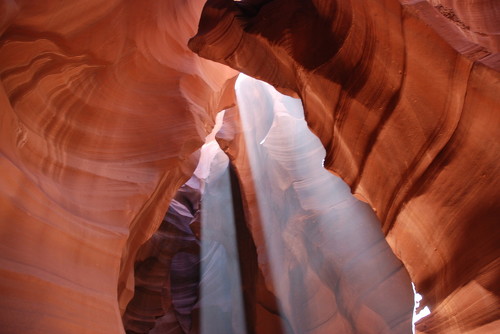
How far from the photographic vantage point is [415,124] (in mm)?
2850

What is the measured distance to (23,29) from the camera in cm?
350

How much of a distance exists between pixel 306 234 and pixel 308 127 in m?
3.78

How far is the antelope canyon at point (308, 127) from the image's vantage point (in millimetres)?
2568

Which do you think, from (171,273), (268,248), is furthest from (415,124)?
(171,273)

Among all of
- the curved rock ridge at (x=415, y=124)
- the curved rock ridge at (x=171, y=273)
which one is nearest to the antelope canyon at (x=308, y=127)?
the curved rock ridge at (x=415, y=124)

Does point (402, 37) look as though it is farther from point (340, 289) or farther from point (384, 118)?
point (340, 289)

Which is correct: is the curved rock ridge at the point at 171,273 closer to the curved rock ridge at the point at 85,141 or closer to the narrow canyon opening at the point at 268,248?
the narrow canyon opening at the point at 268,248

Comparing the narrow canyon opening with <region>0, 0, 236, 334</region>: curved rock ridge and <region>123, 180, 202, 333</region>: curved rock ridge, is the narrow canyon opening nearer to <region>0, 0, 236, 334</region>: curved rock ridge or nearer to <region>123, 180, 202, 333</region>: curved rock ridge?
<region>123, 180, 202, 333</region>: curved rock ridge

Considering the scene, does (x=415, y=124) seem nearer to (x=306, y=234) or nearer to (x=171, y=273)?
(x=306, y=234)

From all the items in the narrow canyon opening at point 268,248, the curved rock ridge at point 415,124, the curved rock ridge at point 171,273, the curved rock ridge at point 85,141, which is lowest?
the curved rock ridge at point 171,273

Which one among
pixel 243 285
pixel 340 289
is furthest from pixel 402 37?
pixel 243 285

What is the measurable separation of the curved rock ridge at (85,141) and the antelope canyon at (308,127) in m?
0.02

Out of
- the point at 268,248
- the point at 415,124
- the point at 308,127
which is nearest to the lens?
the point at 415,124

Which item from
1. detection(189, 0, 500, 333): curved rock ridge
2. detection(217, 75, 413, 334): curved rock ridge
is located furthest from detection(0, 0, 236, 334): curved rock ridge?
detection(217, 75, 413, 334): curved rock ridge
